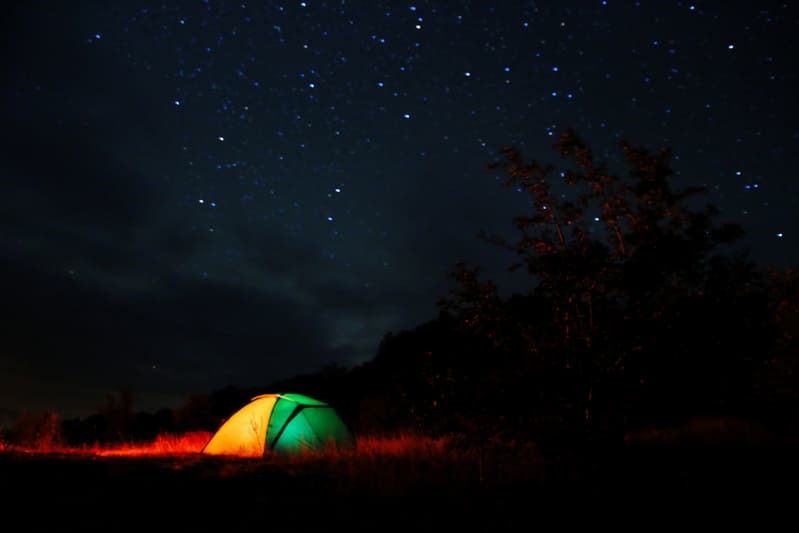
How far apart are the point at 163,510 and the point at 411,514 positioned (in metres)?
2.99

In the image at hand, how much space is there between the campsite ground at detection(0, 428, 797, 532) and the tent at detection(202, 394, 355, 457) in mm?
3751

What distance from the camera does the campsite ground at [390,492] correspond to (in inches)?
258

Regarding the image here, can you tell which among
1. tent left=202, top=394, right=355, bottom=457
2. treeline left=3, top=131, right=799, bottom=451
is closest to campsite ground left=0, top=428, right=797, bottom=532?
treeline left=3, top=131, right=799, bottom=451

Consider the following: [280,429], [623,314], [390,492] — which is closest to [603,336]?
[623,314]

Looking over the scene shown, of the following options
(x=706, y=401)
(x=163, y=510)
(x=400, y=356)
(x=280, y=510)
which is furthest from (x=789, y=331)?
(x=400, y=356)

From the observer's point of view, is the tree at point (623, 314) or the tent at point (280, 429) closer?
the tree at point (623, 314)

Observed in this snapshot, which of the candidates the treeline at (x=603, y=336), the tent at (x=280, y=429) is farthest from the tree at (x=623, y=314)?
the tent at (x=280, y=429)

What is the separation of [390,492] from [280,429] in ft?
23.9

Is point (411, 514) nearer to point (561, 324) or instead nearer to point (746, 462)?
point (561, 324)

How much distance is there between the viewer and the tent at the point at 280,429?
14.0 m

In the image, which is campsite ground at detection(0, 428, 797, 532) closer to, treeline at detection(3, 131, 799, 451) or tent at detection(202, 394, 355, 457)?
treeline at detection(3, 131, 799, 451)

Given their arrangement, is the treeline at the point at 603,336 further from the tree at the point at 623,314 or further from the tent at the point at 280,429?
the tent at the point at 280,429

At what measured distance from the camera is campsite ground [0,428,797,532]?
21.5 feet

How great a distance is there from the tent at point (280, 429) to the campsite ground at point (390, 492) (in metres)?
3.75
